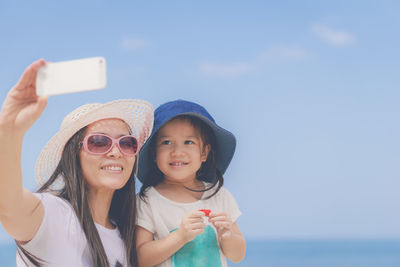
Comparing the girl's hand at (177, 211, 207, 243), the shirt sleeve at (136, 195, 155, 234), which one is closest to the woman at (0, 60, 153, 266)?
the shirt sleeve at (136, 195, 155, 234)

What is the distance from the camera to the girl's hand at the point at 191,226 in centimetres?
359

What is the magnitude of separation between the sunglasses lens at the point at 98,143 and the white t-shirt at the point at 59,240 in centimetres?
41

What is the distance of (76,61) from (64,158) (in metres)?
1.67

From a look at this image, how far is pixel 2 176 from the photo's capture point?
2439 mm

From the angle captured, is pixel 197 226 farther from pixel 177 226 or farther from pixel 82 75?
pixel 82 75

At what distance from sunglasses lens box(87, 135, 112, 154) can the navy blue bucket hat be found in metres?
0.50

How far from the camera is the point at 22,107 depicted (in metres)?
2.27

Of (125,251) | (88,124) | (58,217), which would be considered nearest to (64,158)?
(88,124)

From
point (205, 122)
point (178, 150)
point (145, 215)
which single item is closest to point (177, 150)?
point (178, 150)

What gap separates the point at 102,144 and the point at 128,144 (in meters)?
0.20

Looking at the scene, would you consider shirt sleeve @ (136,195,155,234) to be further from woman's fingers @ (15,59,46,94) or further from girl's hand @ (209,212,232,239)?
woman's fingers @ (15,59,46,94)

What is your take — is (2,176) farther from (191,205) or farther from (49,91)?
(191,205)

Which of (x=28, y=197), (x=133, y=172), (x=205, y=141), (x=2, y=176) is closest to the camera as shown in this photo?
(x=2, y=176)

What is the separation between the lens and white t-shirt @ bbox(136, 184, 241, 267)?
381cm
